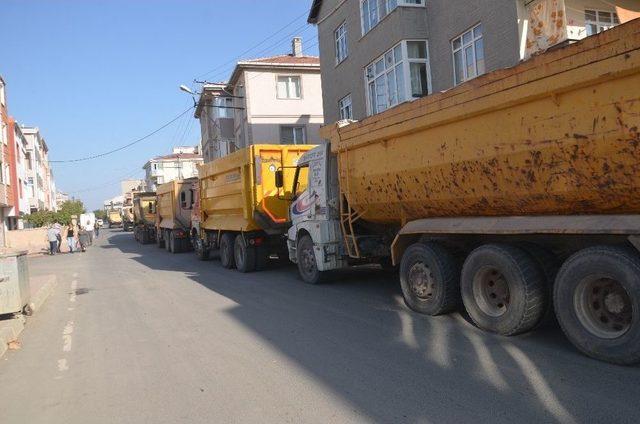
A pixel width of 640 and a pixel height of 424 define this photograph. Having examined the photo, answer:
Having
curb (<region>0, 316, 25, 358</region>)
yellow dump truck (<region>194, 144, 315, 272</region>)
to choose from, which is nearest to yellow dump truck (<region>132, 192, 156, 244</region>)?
yellow dump truck (<region>194, 144, 315, 272</region>)

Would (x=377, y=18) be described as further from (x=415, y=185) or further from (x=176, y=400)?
(x=176, y=400)

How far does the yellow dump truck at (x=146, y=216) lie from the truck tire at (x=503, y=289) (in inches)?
992

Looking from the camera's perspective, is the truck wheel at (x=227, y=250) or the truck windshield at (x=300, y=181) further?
the truck wheel at (x=227, y=250)

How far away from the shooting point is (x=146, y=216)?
1169 inches

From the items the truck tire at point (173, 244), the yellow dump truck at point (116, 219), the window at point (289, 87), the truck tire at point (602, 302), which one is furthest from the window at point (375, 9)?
the yellow dump truck at point (116, 219)

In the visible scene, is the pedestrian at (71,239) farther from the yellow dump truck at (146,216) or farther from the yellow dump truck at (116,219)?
the yellow dump truck at (116,219)

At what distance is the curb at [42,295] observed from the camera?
9.35 m

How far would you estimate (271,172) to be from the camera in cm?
1236

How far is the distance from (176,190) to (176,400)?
1818 centimetres

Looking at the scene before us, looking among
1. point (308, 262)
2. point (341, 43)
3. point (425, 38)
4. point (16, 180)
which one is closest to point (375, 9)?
point (425, 38)

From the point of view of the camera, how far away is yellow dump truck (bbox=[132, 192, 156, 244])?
29.5 m

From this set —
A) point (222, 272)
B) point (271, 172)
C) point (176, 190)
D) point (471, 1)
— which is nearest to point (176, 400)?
point (271, 172)

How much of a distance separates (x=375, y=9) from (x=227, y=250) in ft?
32.6

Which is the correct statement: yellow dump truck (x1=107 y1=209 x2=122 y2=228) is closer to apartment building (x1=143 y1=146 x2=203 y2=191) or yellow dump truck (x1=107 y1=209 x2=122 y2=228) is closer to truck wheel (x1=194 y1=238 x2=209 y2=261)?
apartment building (x1=143 y1=146 x2=203 y2=191)
